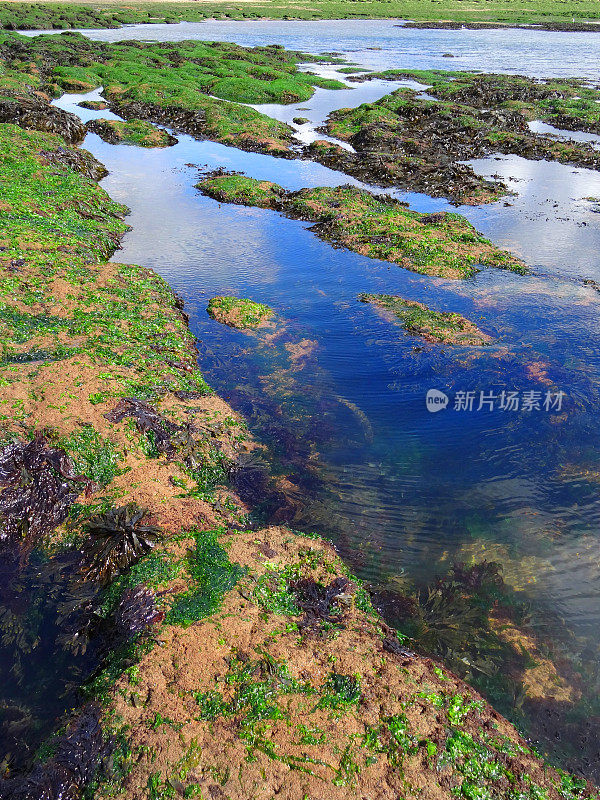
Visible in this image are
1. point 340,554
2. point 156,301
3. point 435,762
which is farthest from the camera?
point 156,301

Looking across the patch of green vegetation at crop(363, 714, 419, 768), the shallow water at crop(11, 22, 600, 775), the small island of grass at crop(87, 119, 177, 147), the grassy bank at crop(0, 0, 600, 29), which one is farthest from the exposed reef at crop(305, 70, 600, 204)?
the grassy bank at crop(0, 0, 600, 29)

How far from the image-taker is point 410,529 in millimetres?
12039

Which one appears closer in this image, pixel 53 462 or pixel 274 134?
pixel 53 462

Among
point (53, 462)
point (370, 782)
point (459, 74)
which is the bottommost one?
point (370, 782)

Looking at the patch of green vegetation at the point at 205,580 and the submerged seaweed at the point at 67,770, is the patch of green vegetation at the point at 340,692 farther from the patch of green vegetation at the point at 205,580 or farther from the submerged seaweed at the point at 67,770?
the submerged seaweed at the point at 67,770

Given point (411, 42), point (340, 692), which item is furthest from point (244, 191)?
point (411, 42)

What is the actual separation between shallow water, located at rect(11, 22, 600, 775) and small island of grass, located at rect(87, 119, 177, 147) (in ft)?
35.5

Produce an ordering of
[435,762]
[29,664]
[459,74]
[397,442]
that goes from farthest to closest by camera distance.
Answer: [459,74] < [397,442] < [29,664] < [435,762]

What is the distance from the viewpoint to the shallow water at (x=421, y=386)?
11.6 m

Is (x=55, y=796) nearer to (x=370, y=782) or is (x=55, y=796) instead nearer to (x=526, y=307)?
(x=370, y=782)

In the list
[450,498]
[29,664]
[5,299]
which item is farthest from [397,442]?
[5,299]

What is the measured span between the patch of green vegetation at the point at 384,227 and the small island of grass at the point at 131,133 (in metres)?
12.1

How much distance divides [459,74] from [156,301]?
64561 mm

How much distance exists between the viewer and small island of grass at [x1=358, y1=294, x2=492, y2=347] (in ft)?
63.1
